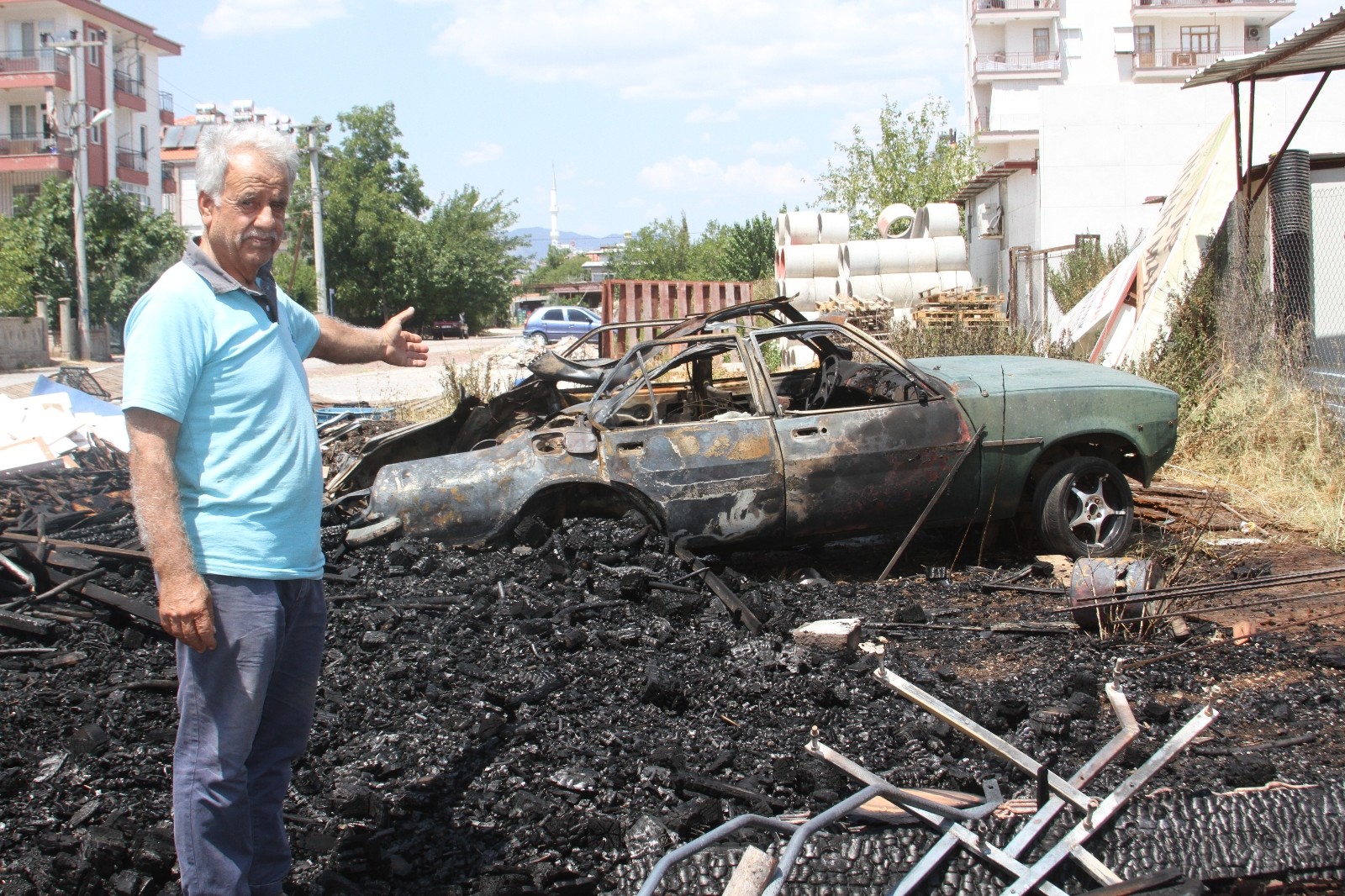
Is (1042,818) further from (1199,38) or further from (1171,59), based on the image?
(1199,38)

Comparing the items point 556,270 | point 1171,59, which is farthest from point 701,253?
point 556,270

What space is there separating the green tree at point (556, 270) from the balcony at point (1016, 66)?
57636mm

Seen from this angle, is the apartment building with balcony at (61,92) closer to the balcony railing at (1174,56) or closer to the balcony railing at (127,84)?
the balcony railing at (127,84)

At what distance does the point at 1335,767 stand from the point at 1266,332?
6.92m

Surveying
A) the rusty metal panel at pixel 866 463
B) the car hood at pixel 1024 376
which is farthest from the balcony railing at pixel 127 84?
the rusty metal panel at pixel 866 463

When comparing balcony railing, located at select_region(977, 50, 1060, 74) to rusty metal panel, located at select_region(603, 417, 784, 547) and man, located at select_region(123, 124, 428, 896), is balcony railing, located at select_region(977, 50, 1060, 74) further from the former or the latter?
man, located at select_region(123, 124, 428, 896)

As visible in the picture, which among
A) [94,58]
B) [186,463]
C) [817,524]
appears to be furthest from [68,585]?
[94,58]

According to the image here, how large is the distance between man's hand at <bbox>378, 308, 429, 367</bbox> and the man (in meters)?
0.61

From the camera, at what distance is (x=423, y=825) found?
3473 millimetres

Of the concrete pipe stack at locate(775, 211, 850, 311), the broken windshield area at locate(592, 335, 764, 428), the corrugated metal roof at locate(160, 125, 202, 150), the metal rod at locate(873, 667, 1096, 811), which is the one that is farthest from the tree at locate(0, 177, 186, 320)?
the metal rod at locate(873, 667, 1096, 811)

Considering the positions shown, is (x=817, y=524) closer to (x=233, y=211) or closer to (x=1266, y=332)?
(x=233, y=211)

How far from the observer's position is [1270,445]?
8898 mm

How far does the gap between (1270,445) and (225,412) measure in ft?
28.7

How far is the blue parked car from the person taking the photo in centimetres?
3762
